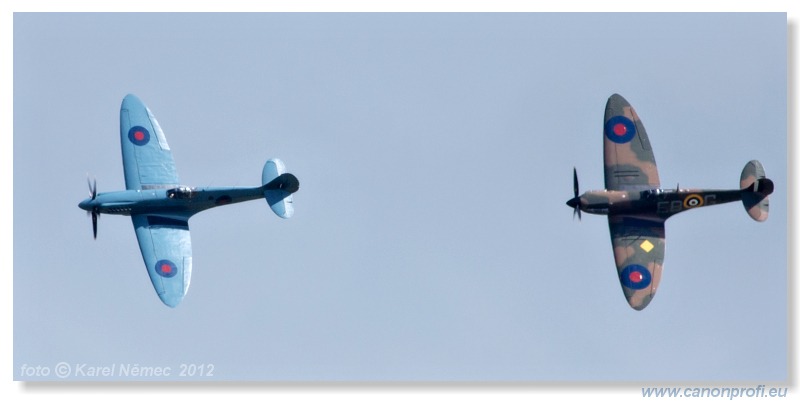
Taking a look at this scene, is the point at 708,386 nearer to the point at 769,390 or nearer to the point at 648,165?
the point at 769,390

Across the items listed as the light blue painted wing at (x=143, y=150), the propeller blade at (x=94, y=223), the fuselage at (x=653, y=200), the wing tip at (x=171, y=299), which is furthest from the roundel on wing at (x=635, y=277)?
the propeller blade at (x=94, y=223)

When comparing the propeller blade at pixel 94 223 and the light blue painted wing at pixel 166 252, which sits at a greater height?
the propeller blade at pixel 94 223

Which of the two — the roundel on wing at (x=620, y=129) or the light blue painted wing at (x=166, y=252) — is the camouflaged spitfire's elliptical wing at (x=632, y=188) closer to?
the roundel on wing at (x=620, y=129)

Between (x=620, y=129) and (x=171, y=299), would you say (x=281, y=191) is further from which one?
(x=620, y=129)

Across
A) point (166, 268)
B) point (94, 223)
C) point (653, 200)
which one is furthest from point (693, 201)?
point (94, 223)

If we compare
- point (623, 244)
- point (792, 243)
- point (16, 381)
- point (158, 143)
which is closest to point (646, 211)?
point (623, 244)

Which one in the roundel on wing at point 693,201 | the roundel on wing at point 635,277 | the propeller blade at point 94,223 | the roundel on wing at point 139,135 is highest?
the roundel on wing at point 139,135
